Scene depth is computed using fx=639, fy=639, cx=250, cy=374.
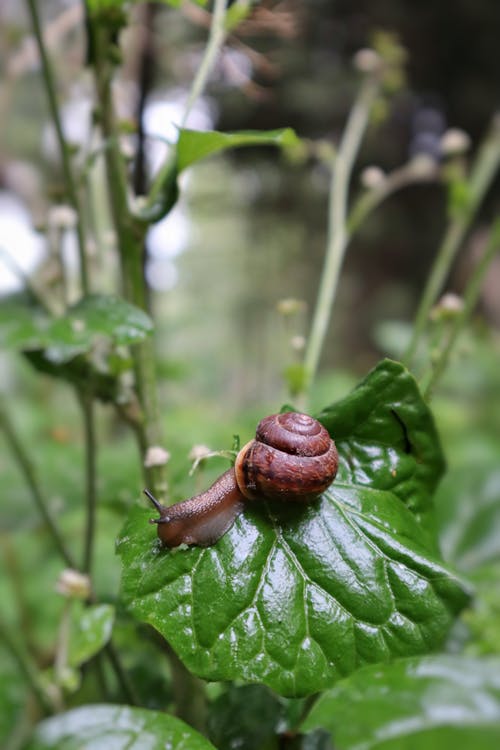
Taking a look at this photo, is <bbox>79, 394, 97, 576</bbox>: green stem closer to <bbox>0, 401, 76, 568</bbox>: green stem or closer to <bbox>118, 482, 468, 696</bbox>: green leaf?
<bbox>0, 401, 76, 568</bbox>: green stem

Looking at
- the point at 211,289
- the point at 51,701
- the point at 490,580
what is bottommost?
the point at 211,289

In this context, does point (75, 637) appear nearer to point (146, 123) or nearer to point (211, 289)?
point (146, 123)

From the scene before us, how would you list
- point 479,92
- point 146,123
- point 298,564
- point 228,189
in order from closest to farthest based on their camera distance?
point 298,564
point 146,123
point 479,92
point 228,189

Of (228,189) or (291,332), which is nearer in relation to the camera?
(291,332)

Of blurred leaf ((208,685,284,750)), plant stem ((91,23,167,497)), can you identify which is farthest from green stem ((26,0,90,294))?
blurred leaf ((208,685,284,750))

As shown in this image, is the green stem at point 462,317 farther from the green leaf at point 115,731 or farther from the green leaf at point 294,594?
the green leaf at point 115,731

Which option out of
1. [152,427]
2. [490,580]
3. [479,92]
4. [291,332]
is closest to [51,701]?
[152,427]

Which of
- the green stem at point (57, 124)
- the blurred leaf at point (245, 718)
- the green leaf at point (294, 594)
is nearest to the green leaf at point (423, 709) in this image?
the green leaf at point (294, 594)
